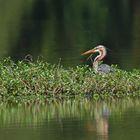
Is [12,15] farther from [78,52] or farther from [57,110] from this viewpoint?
[57,110]

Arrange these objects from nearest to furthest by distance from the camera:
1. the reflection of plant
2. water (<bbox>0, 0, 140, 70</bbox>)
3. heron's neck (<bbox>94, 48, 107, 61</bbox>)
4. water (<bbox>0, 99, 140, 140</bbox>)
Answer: water (<bbox>0, 99, 140, 140</bbox>)
the reflection of plant
heron's neck (<bbox>94, 48, 107, 61</bbox>)
water (<bbox>0, 0, 140, 70</bbox>)

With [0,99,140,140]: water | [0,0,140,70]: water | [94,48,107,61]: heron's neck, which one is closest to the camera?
[0,99,140,140]: water

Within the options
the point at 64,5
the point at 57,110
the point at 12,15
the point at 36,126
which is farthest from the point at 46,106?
the point at 64,5

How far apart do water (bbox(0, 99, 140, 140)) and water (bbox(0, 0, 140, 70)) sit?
593 cm

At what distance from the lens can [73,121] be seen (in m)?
13.6

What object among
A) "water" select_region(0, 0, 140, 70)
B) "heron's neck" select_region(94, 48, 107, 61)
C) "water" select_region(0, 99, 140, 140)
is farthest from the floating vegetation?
"water" select_region(0, 0, 140, 70)

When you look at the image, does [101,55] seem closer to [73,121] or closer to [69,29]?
[73,121]

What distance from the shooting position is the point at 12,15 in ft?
142

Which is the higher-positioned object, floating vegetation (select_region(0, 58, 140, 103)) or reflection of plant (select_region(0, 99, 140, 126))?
floating vegetation (select_region(0, 58, 140, 103))

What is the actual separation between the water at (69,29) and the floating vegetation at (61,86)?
460cm

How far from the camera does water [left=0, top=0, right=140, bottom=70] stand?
85.6ft

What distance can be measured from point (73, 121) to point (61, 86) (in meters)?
2.90

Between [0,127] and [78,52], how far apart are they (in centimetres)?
1304

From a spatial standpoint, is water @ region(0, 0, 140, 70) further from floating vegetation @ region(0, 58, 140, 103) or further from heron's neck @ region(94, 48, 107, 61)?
floating vegetation @ region(0, 58, 140, 103)
